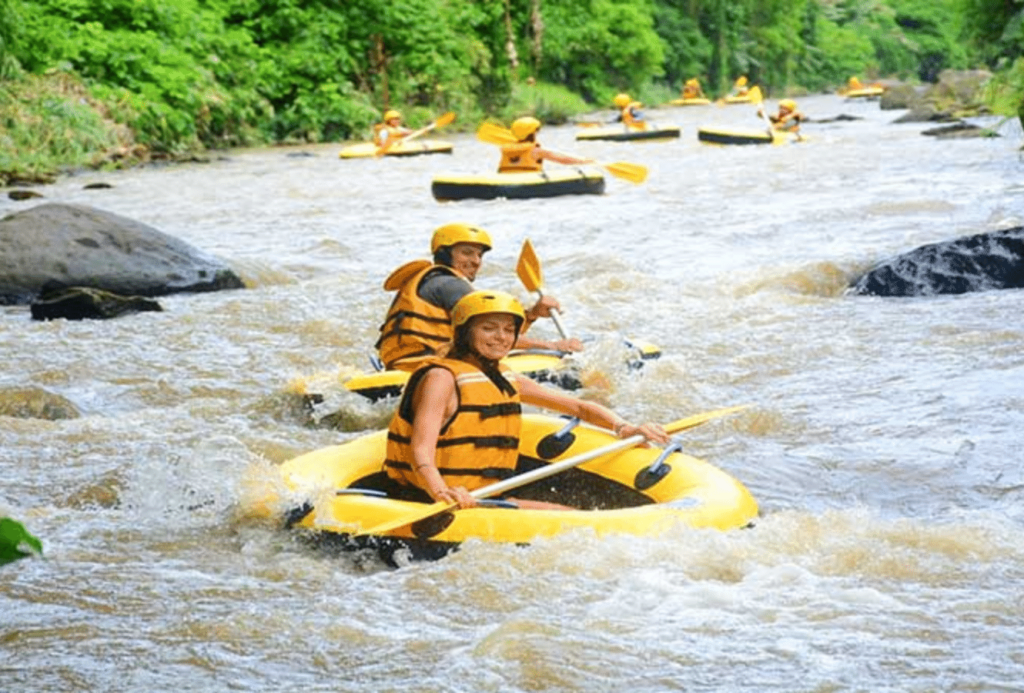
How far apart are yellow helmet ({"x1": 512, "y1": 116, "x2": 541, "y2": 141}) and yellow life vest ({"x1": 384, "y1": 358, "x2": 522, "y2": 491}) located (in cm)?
964

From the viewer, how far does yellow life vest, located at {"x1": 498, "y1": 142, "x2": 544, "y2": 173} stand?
47.5 feet

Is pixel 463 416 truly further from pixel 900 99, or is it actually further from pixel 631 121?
pixel 900 99

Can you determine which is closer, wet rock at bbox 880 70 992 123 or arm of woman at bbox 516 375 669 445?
arm of woman at bbox 516 375 669 445

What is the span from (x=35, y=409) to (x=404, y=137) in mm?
14316

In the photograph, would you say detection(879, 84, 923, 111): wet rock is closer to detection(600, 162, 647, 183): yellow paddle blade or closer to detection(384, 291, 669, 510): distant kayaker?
detection(600, 162, 647, 183): yellow paddle blade

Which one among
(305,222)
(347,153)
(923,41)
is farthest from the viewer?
(923,41)

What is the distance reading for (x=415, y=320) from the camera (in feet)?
20.0

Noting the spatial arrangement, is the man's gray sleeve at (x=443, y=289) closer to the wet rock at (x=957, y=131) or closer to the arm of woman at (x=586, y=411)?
the arm of woman at (x=586, y=411)

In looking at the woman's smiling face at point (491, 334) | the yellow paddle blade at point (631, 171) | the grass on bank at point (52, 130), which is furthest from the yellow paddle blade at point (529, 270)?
the grass on bank at point (52, 130)

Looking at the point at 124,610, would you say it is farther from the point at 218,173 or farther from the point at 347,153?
the point at 347,153

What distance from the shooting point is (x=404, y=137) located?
67.1 feet

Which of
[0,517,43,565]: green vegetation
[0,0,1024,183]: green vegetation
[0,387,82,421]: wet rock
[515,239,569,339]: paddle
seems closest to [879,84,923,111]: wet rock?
[0,0,1024,183]: green vegetation

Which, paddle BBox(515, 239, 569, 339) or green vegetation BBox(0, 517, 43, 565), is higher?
green vegetation BBox(0, 517, 43, 565)

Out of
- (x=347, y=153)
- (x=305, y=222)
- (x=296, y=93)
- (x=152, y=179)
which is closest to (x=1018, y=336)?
(x=305, y=222)
